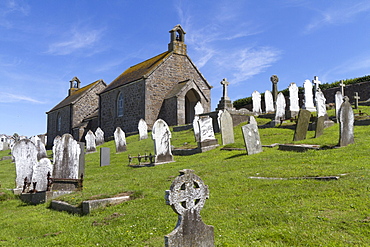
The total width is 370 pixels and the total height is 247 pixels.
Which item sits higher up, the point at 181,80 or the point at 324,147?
the point at 181,80

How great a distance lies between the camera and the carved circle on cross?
12.7 feet

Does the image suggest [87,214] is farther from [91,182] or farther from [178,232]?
[91,182]

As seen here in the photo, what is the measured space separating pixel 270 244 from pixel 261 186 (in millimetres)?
2953

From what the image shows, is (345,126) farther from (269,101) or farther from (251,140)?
(269,101)

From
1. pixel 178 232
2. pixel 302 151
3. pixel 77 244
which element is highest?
pixel 302 151

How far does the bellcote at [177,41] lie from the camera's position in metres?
32.8

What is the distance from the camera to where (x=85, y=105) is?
41125 millimetres

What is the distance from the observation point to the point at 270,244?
13.6ft

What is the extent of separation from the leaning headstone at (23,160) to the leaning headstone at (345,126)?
1011 cm

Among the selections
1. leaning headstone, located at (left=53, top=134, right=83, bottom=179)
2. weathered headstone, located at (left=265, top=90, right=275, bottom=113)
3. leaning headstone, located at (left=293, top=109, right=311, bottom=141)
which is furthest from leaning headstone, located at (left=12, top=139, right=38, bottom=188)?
weathered headstone, located at (left=265, top=90, right=275, bottom=113)

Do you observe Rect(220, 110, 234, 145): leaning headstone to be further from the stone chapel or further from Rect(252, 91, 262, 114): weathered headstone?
the stone chapel

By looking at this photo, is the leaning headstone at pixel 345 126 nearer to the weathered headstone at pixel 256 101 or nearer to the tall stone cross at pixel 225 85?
the tall stone cross at pixel 225 85

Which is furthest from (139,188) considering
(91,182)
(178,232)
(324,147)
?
(324,147)

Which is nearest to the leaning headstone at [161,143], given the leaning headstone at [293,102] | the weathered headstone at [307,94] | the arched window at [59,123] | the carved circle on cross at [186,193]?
the carved circle on cross at [186,193]
